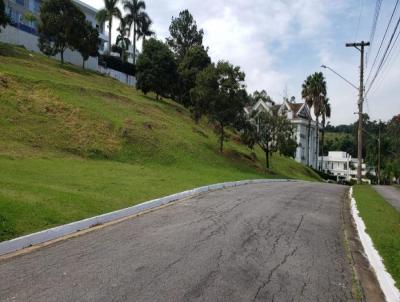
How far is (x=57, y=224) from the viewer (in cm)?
1098

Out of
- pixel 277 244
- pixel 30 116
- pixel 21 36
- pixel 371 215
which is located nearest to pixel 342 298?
pixel 277 244

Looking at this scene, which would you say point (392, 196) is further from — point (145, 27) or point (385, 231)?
point (145, 27)

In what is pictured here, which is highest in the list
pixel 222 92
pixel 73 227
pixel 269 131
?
pixel 222 92

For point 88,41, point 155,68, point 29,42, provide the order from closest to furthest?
point 88,41 < point 155,68 < point 29,42

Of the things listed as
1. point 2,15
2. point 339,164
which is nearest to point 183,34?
point 2,15

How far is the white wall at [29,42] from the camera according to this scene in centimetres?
5559

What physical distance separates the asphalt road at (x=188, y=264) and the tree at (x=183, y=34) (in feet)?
214

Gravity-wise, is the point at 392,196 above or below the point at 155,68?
below

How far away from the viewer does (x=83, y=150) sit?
2978 cm

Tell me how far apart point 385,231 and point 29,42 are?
56443 mm

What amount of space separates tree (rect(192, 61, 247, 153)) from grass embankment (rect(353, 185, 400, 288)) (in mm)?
22824

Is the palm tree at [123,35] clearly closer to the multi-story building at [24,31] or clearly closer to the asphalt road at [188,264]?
the multi-story building at [24,31]

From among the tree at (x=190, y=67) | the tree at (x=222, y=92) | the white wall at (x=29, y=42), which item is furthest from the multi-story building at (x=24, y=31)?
the tree at (x=222, y=92)

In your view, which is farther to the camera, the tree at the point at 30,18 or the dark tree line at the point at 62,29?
the tree at the point at 30,18
